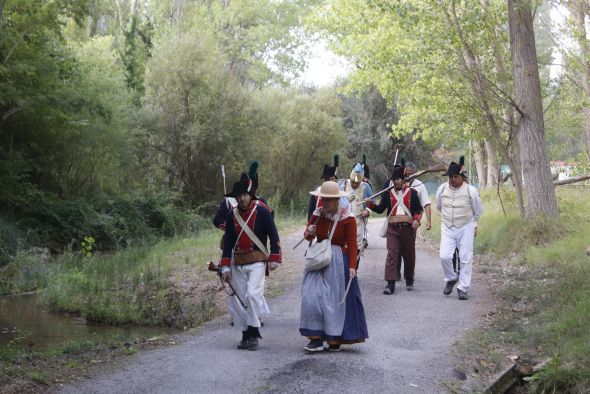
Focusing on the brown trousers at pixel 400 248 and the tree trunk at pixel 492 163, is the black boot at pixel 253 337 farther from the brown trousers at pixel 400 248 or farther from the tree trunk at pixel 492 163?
the tree trunk at pixel 492 163

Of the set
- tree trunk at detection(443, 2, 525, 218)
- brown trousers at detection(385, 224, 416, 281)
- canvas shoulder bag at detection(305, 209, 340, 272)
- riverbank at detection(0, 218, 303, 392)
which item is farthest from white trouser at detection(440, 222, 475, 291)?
tree trunk at detection(443, 2, 525, 218)

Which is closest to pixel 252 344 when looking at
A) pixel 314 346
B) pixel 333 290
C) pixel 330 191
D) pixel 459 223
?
pixel 314 346

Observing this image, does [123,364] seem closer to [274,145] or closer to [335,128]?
[274,145]

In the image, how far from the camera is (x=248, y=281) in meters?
9.73

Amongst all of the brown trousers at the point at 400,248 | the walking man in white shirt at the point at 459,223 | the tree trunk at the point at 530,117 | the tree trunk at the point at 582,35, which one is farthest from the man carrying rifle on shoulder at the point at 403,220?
the tree trunk at the point at 582,35

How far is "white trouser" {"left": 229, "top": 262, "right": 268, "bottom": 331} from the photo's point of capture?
950cm

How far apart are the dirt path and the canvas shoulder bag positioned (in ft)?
3.19

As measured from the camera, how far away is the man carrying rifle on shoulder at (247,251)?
962cm

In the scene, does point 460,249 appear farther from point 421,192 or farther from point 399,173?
point 399,173

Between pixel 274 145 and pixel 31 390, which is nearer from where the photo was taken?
pixel 31 390

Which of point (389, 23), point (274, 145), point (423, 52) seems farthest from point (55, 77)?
point (274, 145)

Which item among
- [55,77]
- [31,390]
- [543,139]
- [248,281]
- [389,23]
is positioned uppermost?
[389,23]

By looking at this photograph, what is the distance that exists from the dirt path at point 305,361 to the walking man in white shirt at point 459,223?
0.79 m

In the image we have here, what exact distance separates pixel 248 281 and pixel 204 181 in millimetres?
24839
